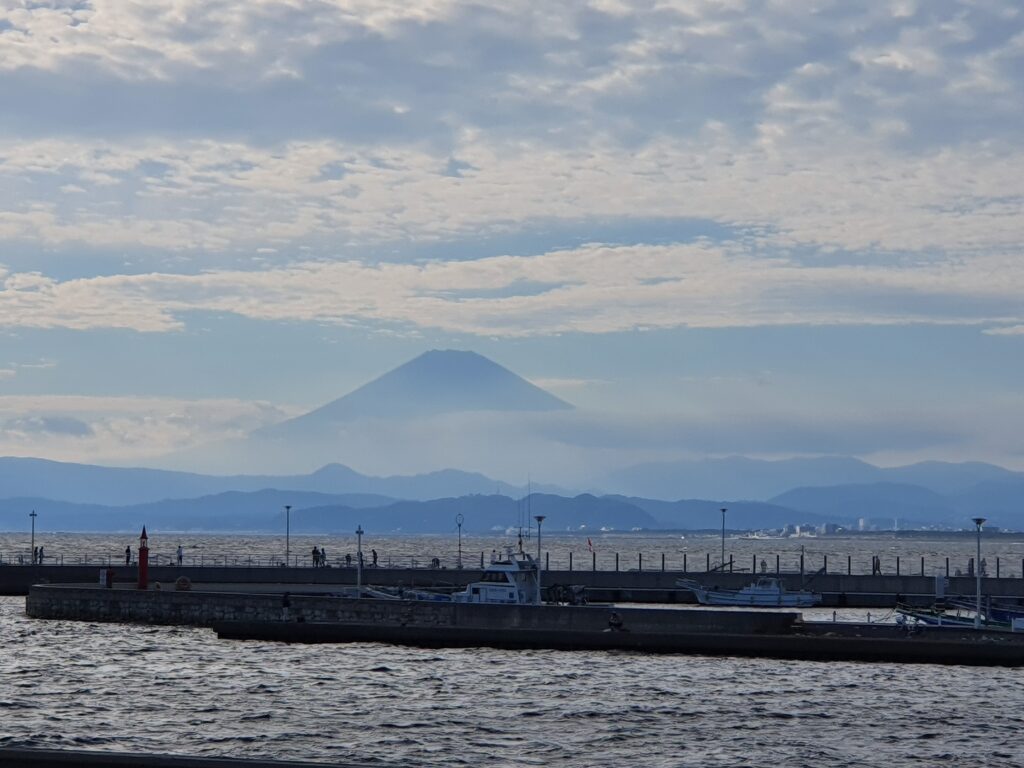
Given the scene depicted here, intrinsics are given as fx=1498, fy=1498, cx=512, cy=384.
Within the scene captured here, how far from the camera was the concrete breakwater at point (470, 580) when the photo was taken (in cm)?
8625

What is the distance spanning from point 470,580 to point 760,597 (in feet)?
54.8

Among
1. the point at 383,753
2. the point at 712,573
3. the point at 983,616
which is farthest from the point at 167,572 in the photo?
the point at 383,753

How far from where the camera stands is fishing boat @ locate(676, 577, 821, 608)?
8375 cm

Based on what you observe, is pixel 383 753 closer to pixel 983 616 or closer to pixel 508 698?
pixel 508 698

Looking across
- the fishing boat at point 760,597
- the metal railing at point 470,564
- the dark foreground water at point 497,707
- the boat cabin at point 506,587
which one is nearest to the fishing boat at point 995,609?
the fishing boat at point 760,597

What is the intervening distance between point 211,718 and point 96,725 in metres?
3.10

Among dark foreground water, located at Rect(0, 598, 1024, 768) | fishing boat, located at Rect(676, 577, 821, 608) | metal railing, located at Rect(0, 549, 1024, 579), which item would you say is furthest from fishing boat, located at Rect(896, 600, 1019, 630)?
metal railing, located at Rect(0, 549, 1024, 579)

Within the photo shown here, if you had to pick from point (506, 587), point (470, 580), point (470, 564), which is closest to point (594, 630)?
point (506, 587)

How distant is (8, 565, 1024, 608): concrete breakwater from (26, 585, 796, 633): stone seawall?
1496 centimetres

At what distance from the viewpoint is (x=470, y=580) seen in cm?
8744

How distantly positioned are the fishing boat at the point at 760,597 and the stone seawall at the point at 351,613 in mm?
25484

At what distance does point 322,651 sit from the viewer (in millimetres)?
57562

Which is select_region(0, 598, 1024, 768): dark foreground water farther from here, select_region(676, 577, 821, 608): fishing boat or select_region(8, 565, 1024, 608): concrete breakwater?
select_region(676, 577, 821, 608): fishing boat

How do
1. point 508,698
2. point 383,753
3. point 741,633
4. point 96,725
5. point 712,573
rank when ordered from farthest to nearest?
1. point 712,573
2. point 741,633
3. point 508,698
4. point 96,725
5. point 383,753
